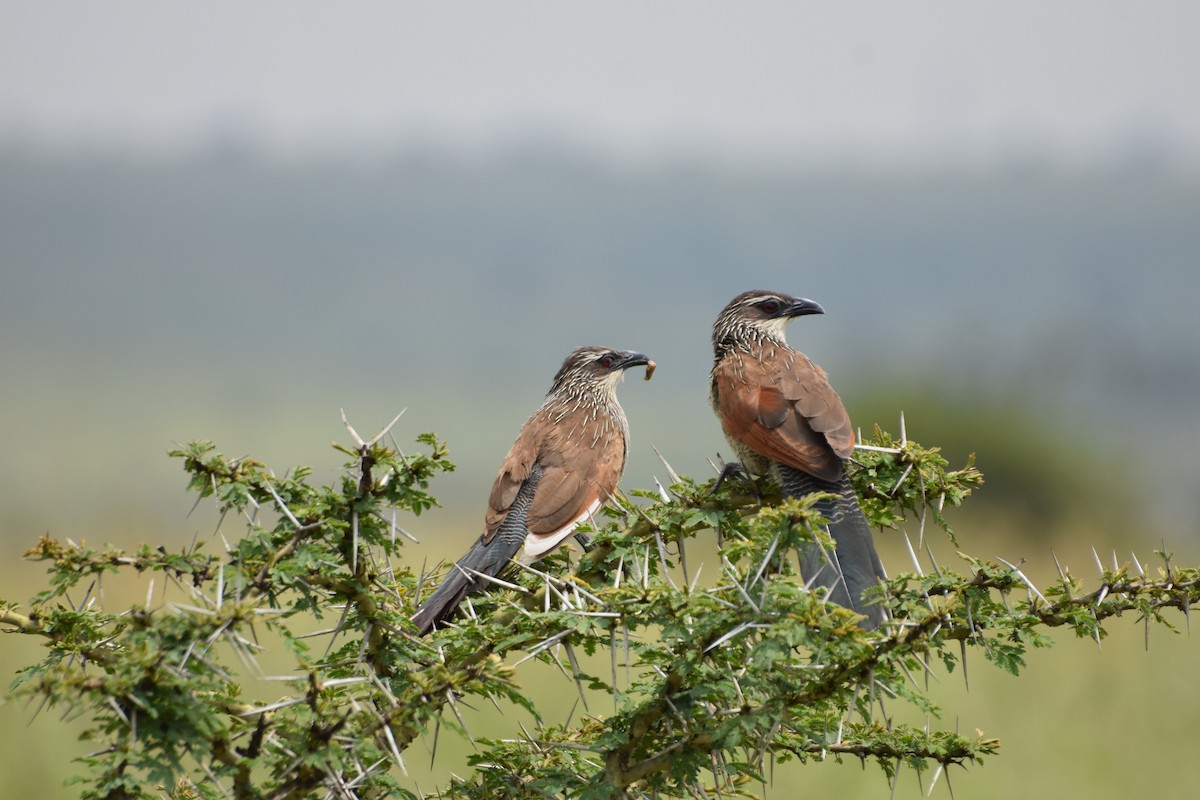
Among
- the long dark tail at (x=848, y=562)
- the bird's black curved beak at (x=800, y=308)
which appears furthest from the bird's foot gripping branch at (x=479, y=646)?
the bird's black curved beak at (x=800, y=308)

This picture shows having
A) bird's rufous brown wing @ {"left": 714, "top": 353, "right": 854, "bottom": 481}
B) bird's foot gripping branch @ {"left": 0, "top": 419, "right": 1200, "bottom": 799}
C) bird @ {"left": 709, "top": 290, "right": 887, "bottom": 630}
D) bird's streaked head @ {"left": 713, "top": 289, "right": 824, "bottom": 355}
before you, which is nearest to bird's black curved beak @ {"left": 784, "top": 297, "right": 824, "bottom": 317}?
bird's streaked head @ {"left": 713, "top": 289, "right": 824, "bottom": 355}

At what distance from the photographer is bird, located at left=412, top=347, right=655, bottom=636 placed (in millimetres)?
3496

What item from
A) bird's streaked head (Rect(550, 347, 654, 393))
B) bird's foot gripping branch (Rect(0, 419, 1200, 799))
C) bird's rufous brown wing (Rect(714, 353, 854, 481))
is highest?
bird's streaked head (Rect(550, 347, 654, 393))

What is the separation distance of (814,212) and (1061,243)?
1666 centimetres

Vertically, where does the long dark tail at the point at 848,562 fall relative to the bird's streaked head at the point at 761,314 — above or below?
below

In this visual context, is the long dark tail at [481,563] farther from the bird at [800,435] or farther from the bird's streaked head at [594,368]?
the bird's streaked head at [594,368]

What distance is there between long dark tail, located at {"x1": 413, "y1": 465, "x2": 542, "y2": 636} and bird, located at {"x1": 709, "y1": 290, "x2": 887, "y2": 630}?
715 millimetres

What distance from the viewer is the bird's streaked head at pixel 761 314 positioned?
434cm

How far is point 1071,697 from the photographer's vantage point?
6.82 metres

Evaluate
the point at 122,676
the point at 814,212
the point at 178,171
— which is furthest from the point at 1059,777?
the point at 178,171

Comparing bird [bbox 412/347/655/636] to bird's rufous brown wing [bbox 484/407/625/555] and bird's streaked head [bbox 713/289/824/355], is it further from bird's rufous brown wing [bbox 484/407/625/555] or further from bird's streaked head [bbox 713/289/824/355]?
bird's streaked head [bbox 713/289/824/355]

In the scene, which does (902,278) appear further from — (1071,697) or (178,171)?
(1071,697)

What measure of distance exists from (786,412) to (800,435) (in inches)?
5.9

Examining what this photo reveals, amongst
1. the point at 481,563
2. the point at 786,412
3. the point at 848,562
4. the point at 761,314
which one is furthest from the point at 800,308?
the point at 848,562
